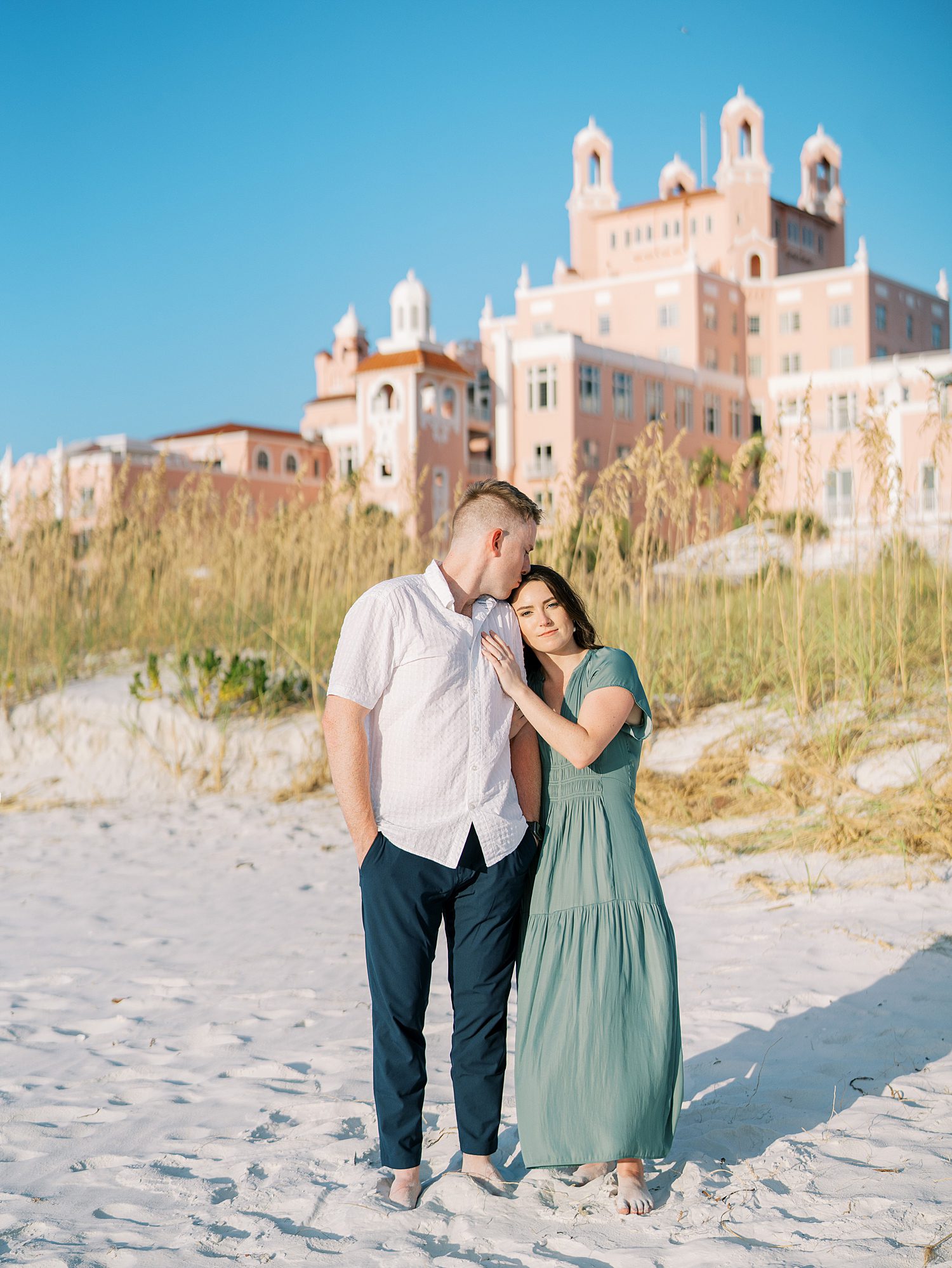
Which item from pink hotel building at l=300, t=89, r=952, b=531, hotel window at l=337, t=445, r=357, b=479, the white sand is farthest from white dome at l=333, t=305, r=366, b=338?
the white sand

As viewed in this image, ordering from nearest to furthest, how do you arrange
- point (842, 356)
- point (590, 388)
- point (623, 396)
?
point (590, 388)
point (623, 396)
point (842, 356)

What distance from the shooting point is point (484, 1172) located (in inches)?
97.3

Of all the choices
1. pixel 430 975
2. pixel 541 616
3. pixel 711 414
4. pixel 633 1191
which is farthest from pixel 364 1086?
pixel 711 414

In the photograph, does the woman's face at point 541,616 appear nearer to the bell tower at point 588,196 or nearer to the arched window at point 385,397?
the arched window at point 385,397

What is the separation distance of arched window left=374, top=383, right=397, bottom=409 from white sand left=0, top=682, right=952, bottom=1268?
29048mm

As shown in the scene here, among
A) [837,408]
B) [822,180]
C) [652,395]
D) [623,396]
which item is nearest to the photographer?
[623,396]

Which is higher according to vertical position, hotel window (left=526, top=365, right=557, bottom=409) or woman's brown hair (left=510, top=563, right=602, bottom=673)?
hotel window (left=526, top=365, right=557, bottom=409)

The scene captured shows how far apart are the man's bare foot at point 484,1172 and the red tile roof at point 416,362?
3144 cm

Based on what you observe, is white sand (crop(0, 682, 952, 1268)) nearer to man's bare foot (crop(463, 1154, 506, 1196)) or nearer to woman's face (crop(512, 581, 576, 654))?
man's bare foot (crop(463, 1154, 506, 1196))

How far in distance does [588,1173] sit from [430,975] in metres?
0.60

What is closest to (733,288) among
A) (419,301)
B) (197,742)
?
(419,301)

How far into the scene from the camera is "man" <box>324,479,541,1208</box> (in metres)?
2.40

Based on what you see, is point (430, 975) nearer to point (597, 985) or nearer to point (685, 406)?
point (597, 985)

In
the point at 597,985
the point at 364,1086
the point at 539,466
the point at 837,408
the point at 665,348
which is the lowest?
Answer: the point at 364,1086
